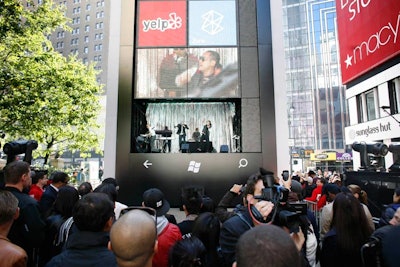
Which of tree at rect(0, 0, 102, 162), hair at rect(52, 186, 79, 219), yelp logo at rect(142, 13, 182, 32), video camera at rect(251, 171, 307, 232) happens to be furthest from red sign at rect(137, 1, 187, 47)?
video camera at rect(251, 171, 307, 232)

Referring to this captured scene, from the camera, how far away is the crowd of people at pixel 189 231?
1.61m

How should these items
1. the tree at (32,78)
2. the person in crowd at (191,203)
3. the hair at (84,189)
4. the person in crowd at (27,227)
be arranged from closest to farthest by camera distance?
the person in crowd at (27,227) → the person in crowd at (191,203) → the hair at (84,189) → the tree at (32,78)

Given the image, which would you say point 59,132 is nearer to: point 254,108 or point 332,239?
point 254,108

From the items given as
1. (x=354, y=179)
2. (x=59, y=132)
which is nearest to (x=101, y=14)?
(x=59, y=132)

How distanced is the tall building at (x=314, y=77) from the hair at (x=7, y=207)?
53957mm

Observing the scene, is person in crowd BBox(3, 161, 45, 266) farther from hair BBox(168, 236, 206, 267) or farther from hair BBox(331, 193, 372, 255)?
hair BBox(331, 193, 372, 255)

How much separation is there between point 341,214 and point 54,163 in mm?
17502

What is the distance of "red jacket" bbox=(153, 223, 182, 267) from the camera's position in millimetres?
2625

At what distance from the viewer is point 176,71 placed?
11750mm

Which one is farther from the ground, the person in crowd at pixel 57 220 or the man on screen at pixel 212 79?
the man on screen at pixel 212 79

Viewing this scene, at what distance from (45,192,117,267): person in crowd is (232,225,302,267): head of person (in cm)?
109

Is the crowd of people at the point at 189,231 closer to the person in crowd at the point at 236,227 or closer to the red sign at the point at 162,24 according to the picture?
the person in crowd at the point at 236,227

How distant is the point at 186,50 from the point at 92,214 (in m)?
10.5

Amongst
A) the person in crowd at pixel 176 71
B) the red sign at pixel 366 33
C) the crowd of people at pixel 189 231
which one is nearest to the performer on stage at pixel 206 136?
the person in crowd at pixel 176 71
